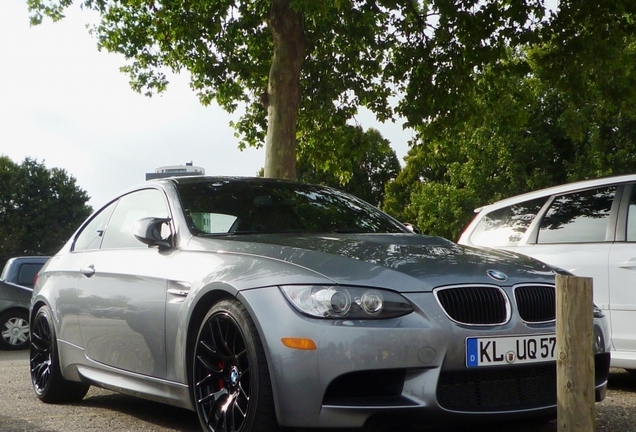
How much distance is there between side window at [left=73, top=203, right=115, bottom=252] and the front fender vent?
312 centimetres

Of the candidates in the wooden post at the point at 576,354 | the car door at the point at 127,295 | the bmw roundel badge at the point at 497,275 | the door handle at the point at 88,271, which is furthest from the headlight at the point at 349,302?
the door handle at the point at 88,271

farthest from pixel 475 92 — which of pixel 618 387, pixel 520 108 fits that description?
pixel 618 387

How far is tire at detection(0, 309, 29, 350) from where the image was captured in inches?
596

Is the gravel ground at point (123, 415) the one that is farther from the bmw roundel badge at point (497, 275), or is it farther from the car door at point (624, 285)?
the bmw roundel badge at point (497, 275)

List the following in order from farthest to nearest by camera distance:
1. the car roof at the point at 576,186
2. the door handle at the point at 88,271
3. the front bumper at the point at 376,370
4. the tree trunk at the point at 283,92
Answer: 1. the tree trunk at the point at 283,92
2. the car roof at the point at 576,186
3. the door handle at the point at 88,271
4. the front bumper at the point at 376,370

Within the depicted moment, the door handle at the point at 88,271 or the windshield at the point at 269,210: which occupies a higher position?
the windshield at the point at 269,210

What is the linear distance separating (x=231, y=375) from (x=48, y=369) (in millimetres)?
2834

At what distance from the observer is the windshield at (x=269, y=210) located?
5793 mm

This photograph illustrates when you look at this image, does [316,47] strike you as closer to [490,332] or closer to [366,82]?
[366,82]

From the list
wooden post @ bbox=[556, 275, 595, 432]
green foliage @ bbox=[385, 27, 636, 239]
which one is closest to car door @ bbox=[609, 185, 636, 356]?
wooden post @ bbox=[556, 275, 595, 432]

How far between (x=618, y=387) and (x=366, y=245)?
356 cm

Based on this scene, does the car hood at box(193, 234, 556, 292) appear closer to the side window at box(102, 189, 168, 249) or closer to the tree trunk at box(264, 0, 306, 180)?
the side window at box(102, 189, 168, 249)

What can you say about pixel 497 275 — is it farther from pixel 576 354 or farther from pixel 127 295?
pixel 127 295

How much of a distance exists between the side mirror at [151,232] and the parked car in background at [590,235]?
3.35 metres
